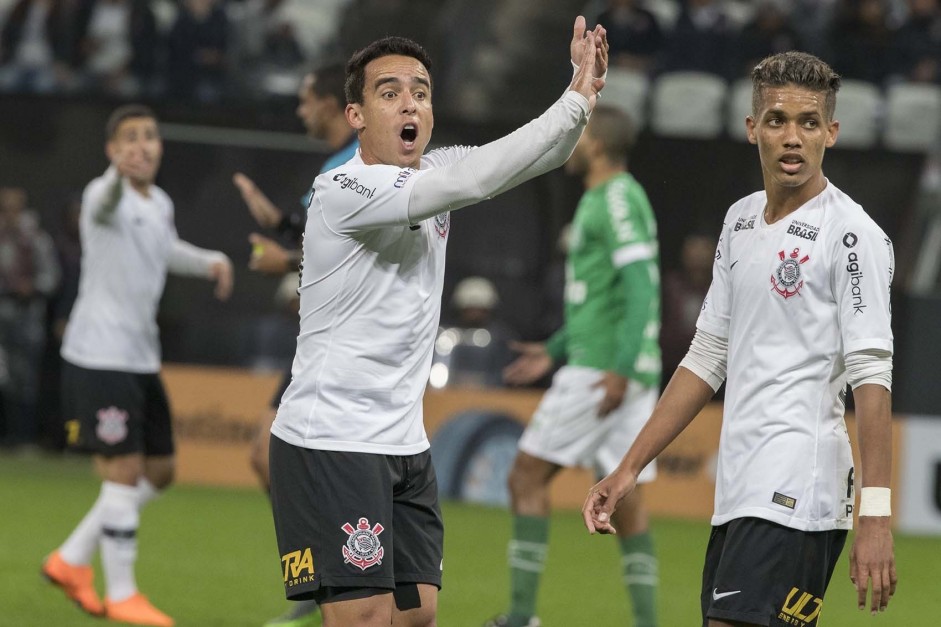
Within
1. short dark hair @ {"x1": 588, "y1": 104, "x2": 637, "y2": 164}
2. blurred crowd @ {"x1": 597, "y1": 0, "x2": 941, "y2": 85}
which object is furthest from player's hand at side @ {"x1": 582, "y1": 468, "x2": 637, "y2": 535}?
blurred crowd @ {"x1": 597, "y1": 0, "x2": 941, "y2": 85}

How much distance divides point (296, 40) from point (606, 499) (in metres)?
12.0

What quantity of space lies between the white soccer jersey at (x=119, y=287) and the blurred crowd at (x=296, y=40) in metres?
7.35

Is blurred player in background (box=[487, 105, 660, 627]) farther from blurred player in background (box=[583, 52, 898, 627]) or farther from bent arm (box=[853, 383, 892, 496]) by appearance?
bent arm (box=[853, 383, 892, 496])

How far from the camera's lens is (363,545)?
4230 mm

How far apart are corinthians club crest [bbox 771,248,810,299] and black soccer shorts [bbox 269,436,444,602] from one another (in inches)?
46.4

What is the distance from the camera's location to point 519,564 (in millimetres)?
6871

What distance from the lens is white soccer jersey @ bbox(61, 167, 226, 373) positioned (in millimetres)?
7477

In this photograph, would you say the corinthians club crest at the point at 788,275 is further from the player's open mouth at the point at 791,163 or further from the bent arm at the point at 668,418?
the bent arm at the point at 668,418

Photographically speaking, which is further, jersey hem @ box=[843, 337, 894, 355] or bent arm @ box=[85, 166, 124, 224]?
bent arm @ box=[85, 166, 124, 224]

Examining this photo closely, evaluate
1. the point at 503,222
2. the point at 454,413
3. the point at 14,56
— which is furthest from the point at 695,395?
the point at 14,56

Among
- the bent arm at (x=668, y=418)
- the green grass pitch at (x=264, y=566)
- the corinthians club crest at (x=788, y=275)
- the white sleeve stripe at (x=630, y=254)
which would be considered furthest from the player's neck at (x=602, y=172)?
the corinthians club crest at (x=788, y=275)

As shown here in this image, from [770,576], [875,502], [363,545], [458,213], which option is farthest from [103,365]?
[458,213]

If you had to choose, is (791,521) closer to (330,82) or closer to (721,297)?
(721,297)

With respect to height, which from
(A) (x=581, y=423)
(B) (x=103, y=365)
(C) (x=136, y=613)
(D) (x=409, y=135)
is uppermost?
(D) (x=409, y=135)
